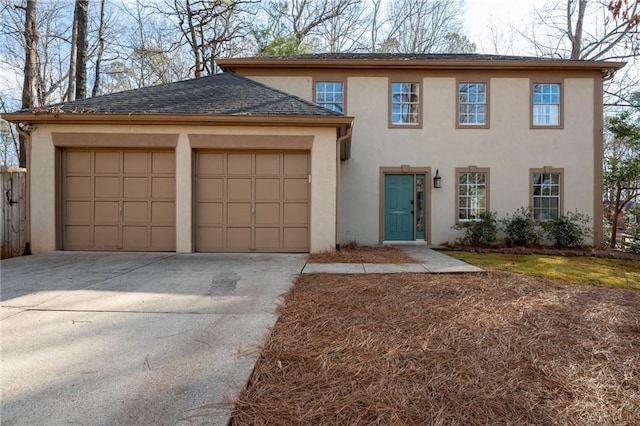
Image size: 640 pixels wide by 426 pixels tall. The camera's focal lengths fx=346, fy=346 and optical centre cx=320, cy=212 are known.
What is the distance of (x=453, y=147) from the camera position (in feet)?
33.9

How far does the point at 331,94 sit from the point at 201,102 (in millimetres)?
3998

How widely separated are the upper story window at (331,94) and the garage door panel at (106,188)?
5908mm

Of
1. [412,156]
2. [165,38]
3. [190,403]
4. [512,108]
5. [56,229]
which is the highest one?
[165,38]

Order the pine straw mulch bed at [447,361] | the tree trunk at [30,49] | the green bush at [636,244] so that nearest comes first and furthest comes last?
the pine straw mulch bed at [447,361] → the green bush at [636,244] → the tree trunk at [30,49]

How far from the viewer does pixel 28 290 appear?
15.0 ft

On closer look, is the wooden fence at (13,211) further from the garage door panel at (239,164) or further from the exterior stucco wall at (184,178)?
the garage door panel at (239,164)

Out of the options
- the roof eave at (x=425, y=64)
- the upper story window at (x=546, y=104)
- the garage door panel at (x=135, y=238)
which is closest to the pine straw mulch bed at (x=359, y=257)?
the garage door panel at (x=135, y=238)

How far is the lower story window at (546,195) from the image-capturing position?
34.1 feet

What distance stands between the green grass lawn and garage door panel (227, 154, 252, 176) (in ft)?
17.0

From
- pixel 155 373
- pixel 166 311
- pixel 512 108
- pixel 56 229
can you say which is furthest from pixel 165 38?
pixel 155 373

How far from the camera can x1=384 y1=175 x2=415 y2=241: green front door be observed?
10.3 meters

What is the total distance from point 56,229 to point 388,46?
17.9 metres

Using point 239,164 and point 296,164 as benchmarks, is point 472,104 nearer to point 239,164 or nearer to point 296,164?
point 296,164

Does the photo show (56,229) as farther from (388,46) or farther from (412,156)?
(388,46)
